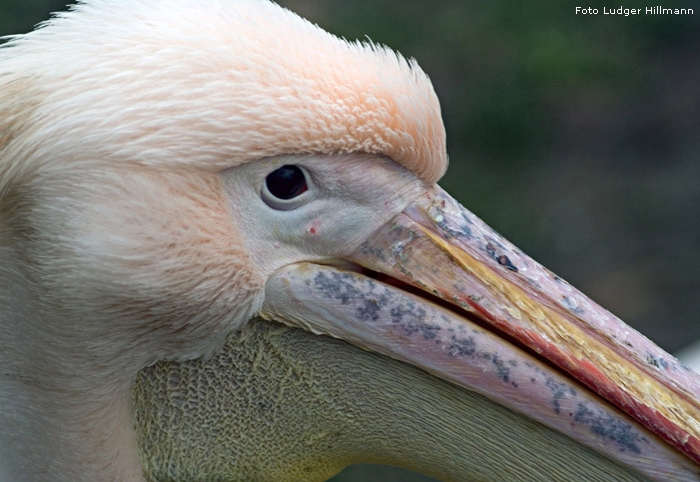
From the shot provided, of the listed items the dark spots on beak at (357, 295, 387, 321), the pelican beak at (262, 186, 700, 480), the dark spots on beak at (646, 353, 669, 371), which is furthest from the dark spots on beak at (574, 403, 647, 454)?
the dark spots on beak at (357, 295, 387, 321)

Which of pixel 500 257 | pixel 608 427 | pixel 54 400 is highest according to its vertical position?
pixel 500 257

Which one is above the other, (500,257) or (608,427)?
(500,257)

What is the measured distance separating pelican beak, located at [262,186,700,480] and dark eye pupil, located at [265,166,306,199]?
0.14 m

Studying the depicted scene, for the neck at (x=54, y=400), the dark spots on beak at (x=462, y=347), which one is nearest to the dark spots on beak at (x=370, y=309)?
the dark spots on beak at (x=462, y=347)

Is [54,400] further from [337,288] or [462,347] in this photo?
[462,347]

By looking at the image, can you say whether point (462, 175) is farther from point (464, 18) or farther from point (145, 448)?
point (145, 448)

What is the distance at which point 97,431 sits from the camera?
1646 millimetres

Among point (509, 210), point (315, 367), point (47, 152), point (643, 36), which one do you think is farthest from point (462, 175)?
point (47, 152)

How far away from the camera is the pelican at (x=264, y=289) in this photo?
4.82 ft

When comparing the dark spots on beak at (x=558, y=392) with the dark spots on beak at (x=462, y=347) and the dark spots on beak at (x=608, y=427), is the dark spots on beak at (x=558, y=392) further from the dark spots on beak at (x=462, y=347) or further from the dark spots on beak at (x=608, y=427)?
the dark spots on beak at (x=462, y=347)

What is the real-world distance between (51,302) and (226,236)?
315 millimetres

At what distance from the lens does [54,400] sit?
5.31 feet

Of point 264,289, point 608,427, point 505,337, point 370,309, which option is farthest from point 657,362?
point 264,289

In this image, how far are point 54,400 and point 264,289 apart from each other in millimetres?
433
